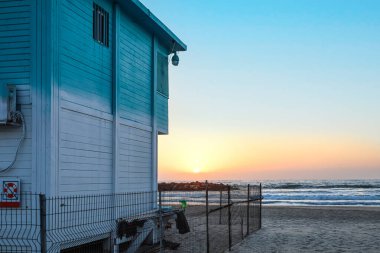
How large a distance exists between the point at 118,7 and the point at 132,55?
4.89ft

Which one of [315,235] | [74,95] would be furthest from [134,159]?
[315,235]

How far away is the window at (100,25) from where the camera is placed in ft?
41.5

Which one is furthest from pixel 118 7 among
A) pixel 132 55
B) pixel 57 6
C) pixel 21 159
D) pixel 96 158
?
pixel 21 159

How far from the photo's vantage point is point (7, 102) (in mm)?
10227

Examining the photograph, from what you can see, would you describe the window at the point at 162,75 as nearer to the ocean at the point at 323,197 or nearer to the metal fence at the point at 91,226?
the metal fence at the point at 91,226

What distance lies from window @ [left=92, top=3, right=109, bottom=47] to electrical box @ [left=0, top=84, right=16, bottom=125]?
9.50 feet

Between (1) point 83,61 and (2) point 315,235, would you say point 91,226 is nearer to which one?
(1) point 83,61

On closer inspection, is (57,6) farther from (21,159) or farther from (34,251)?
(34,251)

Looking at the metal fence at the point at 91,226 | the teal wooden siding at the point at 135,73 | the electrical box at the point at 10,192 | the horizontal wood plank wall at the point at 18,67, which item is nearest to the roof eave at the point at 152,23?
the teal wooden siding at the point at 135,73

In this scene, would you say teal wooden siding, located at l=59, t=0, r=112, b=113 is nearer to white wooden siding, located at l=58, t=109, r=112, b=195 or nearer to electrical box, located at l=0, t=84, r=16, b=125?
white wooden siding, located at l=58, t=109, r=112, b=195

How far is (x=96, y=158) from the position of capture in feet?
40.6

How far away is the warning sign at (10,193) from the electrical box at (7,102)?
3.92 feet

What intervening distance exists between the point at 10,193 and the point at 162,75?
8.12 metres

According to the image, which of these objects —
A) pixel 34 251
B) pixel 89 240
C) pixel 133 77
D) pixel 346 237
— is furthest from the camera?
pixel 346 237
